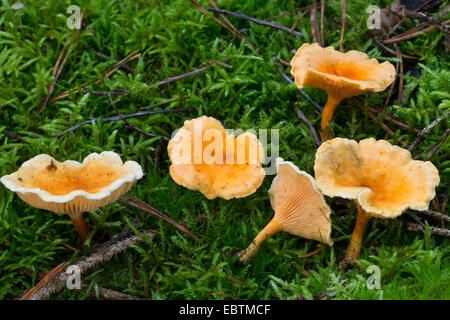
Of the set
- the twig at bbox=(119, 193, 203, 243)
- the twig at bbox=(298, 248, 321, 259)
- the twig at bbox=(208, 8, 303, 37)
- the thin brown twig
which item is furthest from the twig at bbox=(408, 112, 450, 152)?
the twig at bbox=(119, 193, 203, 243)

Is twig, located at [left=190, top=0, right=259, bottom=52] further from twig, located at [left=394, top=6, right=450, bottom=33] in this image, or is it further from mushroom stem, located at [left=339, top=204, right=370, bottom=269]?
mushroom stem, located at [left=339, top=204, right=370, bottom=269]

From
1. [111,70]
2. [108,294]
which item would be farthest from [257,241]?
[111,70]

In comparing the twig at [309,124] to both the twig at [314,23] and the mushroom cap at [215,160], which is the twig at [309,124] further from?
the twig at [314,23]

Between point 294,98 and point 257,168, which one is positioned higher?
point 294,98

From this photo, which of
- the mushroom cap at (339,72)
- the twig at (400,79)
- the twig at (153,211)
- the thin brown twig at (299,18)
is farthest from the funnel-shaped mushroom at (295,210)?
the thin brown twig at (299,18)
